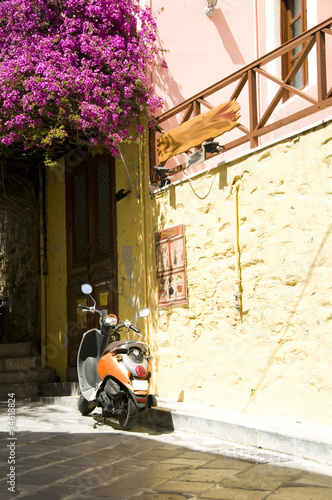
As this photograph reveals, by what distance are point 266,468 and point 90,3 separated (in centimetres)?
709

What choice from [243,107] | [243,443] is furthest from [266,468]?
[243,107]

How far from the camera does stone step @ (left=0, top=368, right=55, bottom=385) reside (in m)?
10.9

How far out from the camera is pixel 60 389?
10195 mm

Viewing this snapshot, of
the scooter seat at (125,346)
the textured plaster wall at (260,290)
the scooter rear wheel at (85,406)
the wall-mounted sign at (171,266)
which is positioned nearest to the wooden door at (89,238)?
the wall-mounted sign at (171,266)

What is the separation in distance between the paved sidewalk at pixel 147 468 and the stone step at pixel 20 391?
3.46 metres

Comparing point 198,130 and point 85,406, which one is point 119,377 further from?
point 198,130

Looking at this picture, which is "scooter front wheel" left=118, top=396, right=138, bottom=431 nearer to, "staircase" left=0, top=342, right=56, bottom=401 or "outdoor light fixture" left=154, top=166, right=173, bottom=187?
"outdoor light fixture" left=154, top=166, right=173, bottom=187

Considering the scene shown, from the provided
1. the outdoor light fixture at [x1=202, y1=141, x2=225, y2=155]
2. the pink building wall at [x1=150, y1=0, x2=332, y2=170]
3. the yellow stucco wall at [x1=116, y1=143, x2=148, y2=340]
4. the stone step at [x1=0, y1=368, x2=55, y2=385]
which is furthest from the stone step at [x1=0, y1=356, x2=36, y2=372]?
the outdoor light fixture at [x1=202, y1=141, x2=225, y2=155]

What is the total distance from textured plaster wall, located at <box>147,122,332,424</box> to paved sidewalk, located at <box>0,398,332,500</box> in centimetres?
89

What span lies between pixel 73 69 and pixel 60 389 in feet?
16.7

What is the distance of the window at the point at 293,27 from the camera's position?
872cm

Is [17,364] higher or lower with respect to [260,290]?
lower

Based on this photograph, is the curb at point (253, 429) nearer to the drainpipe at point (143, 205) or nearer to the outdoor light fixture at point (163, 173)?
the drainpipe at point (143, 205)

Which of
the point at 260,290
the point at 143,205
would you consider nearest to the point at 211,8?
the point at 143,205
